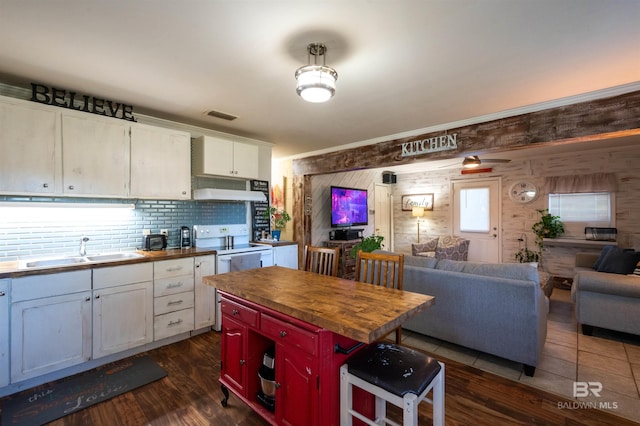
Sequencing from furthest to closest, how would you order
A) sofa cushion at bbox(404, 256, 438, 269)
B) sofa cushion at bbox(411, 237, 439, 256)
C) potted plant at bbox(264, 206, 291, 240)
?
sofa cushion at bbox(411, 237, 439, 256) → potted plant at bbox(264, 206, 291, 240) → sofa cushion at bbox(404, 256, 438, 269)

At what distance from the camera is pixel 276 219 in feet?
15.3

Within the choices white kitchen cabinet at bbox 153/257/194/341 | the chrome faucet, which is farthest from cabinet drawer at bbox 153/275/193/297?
the chrome faucet

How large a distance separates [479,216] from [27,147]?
693 centimetres

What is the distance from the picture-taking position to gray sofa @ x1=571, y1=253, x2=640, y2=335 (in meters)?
2.77

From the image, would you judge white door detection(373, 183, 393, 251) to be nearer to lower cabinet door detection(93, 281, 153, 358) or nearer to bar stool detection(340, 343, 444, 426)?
lower cabinet door detection(93, 281, 153, 358)

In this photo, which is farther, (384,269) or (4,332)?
(384,269)

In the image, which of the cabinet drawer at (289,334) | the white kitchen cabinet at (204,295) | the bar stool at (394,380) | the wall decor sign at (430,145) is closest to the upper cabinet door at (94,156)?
the white kitchen cabinet at (204,295)

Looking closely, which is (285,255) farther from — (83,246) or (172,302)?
(83,246)

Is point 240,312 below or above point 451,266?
below

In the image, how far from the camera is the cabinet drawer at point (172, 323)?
2.79 metres

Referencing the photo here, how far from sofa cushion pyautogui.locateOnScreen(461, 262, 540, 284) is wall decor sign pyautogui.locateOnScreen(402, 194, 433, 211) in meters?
4.37

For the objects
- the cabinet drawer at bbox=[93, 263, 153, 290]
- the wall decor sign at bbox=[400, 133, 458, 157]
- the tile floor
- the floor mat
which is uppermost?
the wall decor sign at bbox=[400, 133, 458, 157]

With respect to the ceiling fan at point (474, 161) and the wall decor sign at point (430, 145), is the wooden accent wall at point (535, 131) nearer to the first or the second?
the wall decor sign at point (430, 145)

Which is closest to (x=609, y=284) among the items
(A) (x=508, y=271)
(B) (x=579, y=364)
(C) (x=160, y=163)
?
(B) (x=579, y=364)
